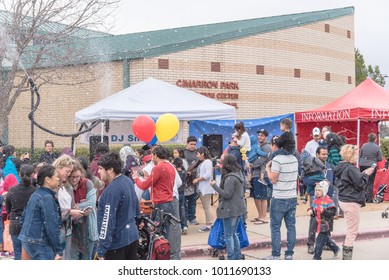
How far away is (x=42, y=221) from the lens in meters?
5.45

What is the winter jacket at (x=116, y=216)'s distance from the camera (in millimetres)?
5641

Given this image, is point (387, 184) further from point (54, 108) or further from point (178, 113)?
point (54, 108)

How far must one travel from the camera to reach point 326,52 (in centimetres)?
2575

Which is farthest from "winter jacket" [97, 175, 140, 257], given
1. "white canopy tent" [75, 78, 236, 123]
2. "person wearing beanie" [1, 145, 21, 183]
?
"white canopy tent" [75, 78, 236, 123]

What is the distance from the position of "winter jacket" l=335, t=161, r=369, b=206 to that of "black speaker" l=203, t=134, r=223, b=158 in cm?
836

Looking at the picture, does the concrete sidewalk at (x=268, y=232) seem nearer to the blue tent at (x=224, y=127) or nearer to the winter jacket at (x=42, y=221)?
the blue tent at (x=224, y=127)

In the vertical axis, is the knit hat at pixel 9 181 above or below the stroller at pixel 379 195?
above

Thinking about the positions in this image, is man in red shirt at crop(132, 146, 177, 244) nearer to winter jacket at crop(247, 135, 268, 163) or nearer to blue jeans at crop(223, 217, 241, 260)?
blue jeans at crop(223, 217, 241, 260)

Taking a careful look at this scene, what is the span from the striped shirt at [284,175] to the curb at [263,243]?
1681 mm

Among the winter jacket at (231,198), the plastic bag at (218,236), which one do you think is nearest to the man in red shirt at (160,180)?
the winter jacket at (231,198)

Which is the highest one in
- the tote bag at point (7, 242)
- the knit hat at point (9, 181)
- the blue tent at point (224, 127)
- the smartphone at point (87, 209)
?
the blue tent at point (224, 127)

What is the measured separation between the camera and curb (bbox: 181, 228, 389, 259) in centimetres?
926

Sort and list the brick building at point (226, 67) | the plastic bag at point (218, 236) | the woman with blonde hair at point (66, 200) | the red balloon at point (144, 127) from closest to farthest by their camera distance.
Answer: the woman with blonde hair at point (66, 200) < the plastic bag at point (218, 236) < the red balloon at point (144, 127) < the brick building at point (226, 67)

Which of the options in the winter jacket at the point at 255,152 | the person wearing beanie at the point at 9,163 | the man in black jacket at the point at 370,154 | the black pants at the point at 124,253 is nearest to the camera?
the black pants at the point at 124,253
